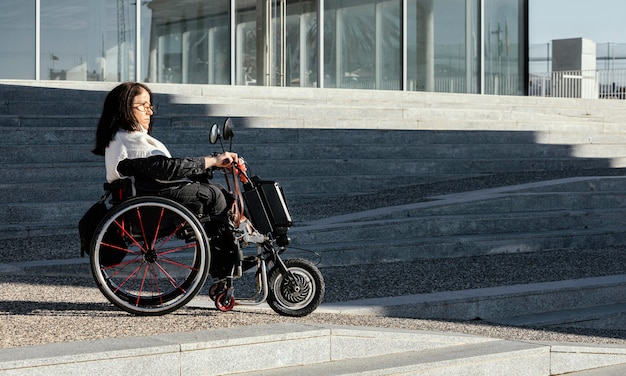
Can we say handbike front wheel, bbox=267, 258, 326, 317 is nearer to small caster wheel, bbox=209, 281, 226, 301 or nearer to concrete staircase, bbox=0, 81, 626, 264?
small caster wheel, bbox=209, 281, 226, 301

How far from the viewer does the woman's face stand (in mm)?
5848

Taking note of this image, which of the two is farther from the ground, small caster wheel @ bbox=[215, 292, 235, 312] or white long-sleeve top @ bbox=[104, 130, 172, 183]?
white long-sleeve top @ bbox=[104, 130, 172, 183]

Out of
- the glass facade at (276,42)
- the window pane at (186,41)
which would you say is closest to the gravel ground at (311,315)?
the glass facade at (276,42)

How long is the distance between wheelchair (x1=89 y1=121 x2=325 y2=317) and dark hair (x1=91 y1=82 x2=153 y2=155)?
32cm

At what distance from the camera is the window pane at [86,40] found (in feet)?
59.1

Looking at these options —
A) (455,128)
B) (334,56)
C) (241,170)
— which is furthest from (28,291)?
(334,56)

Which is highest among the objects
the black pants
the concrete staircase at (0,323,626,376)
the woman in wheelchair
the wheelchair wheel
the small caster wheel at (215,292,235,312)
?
the woman in wheelchair

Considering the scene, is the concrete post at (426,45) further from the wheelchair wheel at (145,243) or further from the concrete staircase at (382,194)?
the wheelchair wheel at (145,243)

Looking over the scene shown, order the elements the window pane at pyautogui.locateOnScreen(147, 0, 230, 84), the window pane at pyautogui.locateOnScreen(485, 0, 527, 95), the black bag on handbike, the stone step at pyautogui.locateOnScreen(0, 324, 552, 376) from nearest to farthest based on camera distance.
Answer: the stone step at pyautogui.locateOnScreen(0, 324, 552, 376) < the black bag on handbike < the window pane at pyautogui.locateOnScreen(147, 0, 230, 84) < the window pane at pyautogui.locateOnScreen(485, 0, 527, 95)

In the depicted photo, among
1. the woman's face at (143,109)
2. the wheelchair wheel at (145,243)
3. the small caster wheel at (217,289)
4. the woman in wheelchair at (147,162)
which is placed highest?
the woman's face at (143,109)

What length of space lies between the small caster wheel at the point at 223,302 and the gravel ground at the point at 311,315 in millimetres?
43

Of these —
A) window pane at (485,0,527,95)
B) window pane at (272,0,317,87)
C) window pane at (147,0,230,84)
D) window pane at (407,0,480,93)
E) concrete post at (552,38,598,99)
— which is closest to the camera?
window pane at (147,0,230,84)

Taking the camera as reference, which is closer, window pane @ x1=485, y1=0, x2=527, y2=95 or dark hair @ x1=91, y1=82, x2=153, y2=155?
dark hair @ x1=91, y1=82, x2=153, y2=155

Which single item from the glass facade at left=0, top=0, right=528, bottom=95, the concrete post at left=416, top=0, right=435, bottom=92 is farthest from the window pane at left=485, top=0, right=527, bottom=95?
the concrete post at left=416, top=0, right=435, bottom=92
